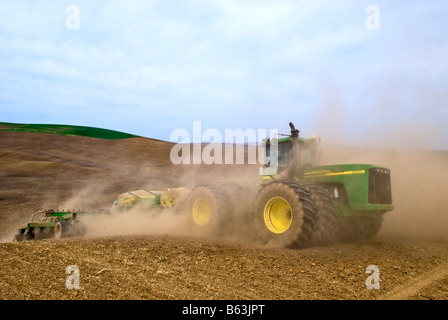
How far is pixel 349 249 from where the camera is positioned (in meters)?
8.45

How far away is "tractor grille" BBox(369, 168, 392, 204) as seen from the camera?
29.0 ft

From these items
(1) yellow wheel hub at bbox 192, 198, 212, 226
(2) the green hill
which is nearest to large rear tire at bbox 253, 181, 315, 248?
(1) yellow wheel hub at bbox 192, 198, 212, 226

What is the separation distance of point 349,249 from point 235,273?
11.0 ft

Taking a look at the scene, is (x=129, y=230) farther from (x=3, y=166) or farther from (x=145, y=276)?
(x=3, y=166)

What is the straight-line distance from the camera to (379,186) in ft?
29.7

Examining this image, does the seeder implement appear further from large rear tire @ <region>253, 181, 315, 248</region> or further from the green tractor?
large rear tire @ <region>253, 181, 315, 248</region>

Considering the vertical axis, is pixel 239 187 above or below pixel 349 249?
above

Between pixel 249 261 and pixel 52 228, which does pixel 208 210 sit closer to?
pixel 249 261

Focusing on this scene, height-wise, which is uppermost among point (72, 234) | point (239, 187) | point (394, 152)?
point (394, 152)

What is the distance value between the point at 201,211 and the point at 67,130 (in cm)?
4673

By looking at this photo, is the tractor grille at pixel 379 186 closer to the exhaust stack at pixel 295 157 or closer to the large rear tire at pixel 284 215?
the large rear tire at pixel 284 215

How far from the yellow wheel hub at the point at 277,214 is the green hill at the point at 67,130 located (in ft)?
142

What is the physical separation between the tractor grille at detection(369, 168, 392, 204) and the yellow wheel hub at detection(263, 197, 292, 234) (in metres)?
2.01
